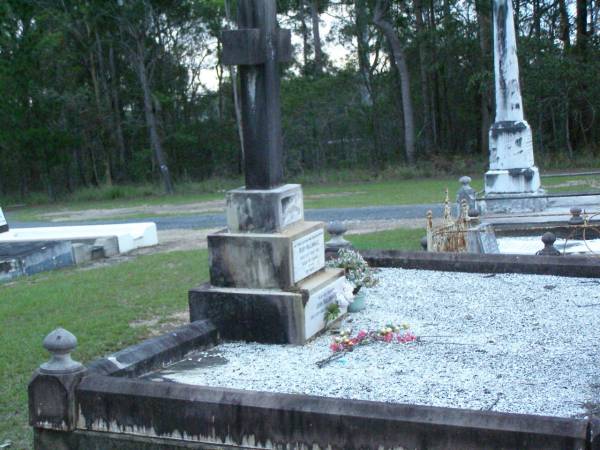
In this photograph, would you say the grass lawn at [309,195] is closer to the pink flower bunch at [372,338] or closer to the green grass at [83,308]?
the green grass at [83,308]

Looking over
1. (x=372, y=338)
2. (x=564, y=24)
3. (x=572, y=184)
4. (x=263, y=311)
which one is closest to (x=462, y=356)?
(x=372, y=338)

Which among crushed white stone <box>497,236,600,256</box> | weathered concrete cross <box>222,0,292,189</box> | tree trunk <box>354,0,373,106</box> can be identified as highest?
tree trunk <box>354,0,373,106</box>

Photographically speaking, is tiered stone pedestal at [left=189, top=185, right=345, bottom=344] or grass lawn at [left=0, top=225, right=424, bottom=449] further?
grass lawn at [left=0, top=225, right=424, bottom=449]

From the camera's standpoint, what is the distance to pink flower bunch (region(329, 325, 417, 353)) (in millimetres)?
6941

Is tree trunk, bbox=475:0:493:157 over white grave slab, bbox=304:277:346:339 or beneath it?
over

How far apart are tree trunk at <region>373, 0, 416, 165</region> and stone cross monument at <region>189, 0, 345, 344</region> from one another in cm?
2864

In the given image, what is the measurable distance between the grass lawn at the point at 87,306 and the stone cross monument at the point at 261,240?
1671 mm

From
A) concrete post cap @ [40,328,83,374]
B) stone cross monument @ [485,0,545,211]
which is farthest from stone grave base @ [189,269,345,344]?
stone cross monument @ [485,0,545,211]

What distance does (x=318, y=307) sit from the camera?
7.56 m

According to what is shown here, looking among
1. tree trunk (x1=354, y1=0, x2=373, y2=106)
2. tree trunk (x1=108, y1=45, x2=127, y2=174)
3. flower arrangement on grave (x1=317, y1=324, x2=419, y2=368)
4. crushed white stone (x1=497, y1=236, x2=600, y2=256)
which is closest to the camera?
flower arrangement on grave (x1=317, y1=324, x2=419, y2=368)

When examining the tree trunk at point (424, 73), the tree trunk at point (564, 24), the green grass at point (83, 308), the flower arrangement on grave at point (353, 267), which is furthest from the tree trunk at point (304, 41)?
the flower arrangement on grave at point (353, 267)

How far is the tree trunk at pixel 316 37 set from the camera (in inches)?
1577

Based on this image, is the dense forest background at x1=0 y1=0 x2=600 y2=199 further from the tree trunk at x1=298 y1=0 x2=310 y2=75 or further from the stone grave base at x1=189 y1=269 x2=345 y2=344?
the stone grave base at x1=189 y1=269 x2=345 y2=344

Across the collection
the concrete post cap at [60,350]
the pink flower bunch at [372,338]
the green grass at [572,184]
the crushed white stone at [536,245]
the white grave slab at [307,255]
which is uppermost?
the white grave slab at [307,255]
